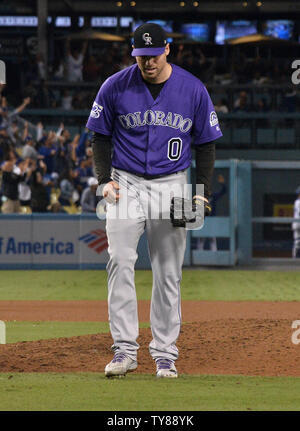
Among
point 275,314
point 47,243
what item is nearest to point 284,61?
point 47,243

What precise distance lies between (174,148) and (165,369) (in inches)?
53.8

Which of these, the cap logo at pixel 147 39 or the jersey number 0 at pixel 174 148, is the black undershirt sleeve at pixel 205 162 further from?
the cap logo at pixel 147 39

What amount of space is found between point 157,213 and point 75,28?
25.4 metres

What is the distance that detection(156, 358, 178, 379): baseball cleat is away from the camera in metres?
5.11

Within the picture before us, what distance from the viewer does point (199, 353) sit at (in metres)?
6.35

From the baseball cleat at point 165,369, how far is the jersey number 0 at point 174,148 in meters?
1.25

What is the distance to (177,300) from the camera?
5207 millimetres

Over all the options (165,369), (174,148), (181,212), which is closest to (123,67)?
(174,148)

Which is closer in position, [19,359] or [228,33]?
[19,359]

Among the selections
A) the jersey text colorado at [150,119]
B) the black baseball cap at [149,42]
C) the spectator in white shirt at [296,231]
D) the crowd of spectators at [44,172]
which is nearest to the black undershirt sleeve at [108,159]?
the jersey text colorado at [150,119]

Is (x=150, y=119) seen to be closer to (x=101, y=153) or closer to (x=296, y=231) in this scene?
(x=101, y=153)

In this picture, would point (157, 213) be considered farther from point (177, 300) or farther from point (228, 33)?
point (228, 33)

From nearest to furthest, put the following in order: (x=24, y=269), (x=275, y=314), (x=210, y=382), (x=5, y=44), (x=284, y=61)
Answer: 1. (x=210, y=382)
2. (x=275, y=314)
3. (x=24, y=269)
4. (x=284, y=61)
5. (x=5, y=44)

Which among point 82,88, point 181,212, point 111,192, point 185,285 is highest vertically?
point 82,88
